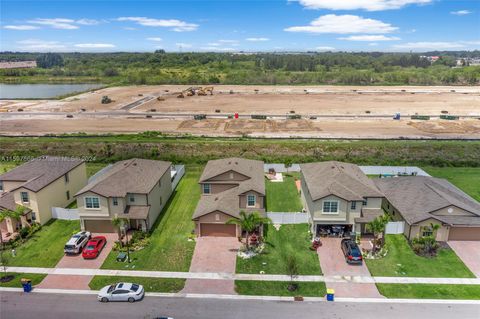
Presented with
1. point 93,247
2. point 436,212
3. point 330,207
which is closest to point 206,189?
point 93,247

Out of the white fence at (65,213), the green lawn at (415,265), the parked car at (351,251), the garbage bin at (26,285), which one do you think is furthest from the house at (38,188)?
the green lawn at (415,265)

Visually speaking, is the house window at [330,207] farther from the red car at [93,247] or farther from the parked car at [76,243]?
the parked car at [76,243]

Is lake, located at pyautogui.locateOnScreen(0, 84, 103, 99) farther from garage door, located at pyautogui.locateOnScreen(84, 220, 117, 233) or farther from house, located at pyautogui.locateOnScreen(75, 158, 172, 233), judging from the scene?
garage door, located at pyautogui.locateOnScreen(84, 220, 117, 233)

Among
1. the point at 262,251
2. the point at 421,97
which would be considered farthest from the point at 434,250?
the point at 421,97

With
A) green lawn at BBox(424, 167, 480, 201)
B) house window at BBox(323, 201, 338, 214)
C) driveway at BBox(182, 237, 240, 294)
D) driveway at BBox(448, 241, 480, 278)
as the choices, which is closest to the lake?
driveway at BBox(182, 237, 240, 294)

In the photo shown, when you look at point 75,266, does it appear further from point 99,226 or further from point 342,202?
point 342,202

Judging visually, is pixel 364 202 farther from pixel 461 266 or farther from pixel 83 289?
pixel 83 289

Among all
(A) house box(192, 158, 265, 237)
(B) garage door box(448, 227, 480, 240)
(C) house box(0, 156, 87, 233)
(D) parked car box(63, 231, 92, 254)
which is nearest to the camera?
(D) parked car box(63, 231, 92, 254)
